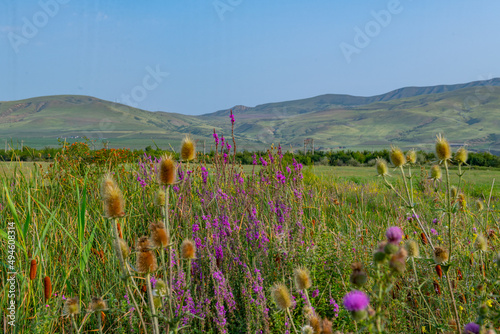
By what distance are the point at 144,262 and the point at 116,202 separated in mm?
257

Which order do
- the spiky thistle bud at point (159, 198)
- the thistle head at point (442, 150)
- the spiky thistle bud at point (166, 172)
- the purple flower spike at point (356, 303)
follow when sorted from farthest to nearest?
the thistle head at point (442, 150), the spiky thistle bud at point (159, 198), the spiky thistle bud at point (166, 172), the purple flower spike at point (356, 303)

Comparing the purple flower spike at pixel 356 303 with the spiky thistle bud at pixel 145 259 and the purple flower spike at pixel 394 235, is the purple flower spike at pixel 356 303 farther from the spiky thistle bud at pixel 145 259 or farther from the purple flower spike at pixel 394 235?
the spiky thistle bud at pixel 145 259

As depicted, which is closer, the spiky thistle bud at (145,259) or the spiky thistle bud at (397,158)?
the spiky thistle bud at (145,259)

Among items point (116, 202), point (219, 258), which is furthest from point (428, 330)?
point (116, 202)

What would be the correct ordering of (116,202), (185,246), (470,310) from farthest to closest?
(470,310)
(185,246)
(116,202)

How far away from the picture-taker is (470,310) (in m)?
2.48

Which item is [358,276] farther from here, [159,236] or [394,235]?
[159,236]

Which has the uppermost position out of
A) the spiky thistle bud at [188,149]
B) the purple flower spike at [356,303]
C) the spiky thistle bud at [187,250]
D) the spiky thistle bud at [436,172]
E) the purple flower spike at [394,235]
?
the spiky thistle bud at [188,149]

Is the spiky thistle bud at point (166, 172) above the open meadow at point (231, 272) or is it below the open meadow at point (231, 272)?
above

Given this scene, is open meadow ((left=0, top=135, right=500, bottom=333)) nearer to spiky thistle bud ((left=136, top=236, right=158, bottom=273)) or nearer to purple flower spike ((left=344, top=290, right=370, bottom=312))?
spiky thistle bud ((left=136, top=236, right=158, bottom=273))

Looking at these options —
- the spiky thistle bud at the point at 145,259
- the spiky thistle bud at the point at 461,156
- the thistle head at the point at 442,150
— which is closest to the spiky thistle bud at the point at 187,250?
the spiky thistle bud at the point at 145,259

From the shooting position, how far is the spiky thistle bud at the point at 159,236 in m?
1.45

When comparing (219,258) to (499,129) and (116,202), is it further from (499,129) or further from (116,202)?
(499,129)

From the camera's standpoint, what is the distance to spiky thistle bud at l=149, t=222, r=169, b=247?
1448 millimetres
